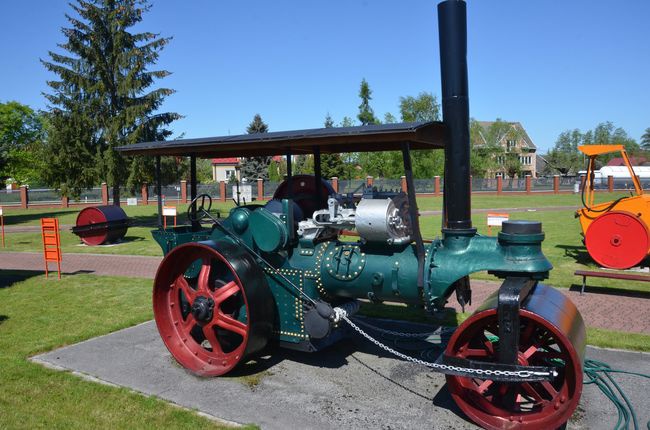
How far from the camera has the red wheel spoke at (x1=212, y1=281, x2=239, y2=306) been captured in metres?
5.04

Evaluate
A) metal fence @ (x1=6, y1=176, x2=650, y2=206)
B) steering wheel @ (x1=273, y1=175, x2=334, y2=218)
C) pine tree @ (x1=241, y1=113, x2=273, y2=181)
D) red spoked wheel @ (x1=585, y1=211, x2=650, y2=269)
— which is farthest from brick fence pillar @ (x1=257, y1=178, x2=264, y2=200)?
steering wheel @ (x1=273, y1=175, x2=334, y2=218)

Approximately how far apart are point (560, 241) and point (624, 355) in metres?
→ 9.26

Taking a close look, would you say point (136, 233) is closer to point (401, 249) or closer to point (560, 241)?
point (560, 241)

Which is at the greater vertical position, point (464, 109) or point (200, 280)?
point (464, 109)

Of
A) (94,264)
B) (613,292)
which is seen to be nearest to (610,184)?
(613,292)

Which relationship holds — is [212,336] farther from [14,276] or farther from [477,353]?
[14,276]

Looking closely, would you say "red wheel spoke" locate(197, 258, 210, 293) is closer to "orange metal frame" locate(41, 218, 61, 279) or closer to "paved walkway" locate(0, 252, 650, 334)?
"paved walkway" locate(0, 252, 650, 334)

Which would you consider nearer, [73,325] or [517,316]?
[517,316]

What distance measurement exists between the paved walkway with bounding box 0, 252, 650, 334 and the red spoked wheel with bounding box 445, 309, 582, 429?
286cm

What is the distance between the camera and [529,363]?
4.24 meters

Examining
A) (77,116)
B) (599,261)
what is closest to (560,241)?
(599,261)

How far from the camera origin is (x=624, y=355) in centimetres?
546

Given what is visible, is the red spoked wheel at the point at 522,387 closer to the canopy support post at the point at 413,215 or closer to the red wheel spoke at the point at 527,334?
the red wheel spoke at the point at 527,334

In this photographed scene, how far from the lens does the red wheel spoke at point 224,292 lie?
5.04m
